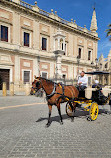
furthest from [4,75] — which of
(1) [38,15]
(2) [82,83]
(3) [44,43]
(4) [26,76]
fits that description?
(2) [82,83]

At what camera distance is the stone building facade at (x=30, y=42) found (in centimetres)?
1875

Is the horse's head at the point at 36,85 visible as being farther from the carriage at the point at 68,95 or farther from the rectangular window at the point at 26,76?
the rectangular window at the point at 26,76

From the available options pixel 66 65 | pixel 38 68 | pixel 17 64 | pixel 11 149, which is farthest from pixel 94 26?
pixel 11 149

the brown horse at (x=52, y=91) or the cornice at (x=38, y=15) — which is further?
the cornice at (x=38, y=15)

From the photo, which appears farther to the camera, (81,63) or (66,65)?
(81,63)

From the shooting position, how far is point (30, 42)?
21516 millimetres

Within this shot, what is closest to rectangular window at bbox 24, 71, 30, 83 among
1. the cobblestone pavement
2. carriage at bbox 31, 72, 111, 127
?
carriage at bbox 31, 72, 111, 127

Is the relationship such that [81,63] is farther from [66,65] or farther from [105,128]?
[105,128]

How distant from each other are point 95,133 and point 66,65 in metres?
22.4

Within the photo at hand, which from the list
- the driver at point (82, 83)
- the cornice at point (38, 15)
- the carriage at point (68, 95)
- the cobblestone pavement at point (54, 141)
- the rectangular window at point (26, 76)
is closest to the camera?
the cobblestone pavement at point (54, 141)

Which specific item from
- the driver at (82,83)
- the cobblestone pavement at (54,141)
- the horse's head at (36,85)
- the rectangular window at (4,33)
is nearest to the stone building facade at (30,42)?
the rectangular window at (4,33)

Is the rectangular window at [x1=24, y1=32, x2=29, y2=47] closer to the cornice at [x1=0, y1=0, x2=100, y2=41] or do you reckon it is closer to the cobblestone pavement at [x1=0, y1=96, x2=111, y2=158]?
the cornice at [x1=0, y1=0, x2=100, y2=41]

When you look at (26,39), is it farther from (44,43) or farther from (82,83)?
(82,83)

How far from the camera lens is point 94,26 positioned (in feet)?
105
